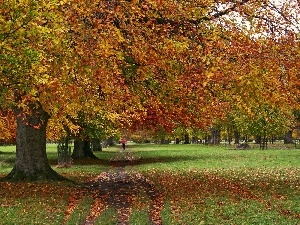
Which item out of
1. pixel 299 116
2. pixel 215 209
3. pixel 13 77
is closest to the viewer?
pixel 13 77

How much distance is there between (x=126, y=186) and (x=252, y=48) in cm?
885

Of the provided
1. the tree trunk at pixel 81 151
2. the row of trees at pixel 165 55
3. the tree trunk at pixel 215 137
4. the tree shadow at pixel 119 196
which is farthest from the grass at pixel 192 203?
the tree trunk at pixel 215 137

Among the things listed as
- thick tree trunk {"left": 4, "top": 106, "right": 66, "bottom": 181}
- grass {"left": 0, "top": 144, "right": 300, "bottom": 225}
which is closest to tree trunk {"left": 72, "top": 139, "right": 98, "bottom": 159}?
thick tree trunk {"left": 4, "top": 106, "right": 66, "bottom": 181}

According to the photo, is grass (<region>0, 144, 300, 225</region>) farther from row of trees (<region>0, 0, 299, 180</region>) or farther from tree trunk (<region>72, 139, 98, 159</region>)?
tree trunk (<region>72, 139, 98, 159</region>)

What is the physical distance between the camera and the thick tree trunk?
21062 millimetres

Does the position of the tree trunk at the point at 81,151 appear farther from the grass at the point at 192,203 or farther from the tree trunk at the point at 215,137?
the tree trunk at the point at 215,137

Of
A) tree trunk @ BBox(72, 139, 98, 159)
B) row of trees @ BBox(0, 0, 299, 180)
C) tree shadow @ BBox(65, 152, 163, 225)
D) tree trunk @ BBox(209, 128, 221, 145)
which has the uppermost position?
row of trees @ BBox(0, 0, 299, 180)

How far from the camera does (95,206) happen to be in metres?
14.6

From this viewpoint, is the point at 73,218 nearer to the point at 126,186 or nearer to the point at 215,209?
the point at 215,209

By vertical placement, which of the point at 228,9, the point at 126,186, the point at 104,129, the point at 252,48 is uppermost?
the point at 228,9

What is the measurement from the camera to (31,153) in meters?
21.2

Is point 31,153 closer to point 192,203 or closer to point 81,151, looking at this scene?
point 192,203

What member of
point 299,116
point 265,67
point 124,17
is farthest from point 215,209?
point 299,116

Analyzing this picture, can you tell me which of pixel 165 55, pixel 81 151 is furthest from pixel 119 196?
pixel 81 151
